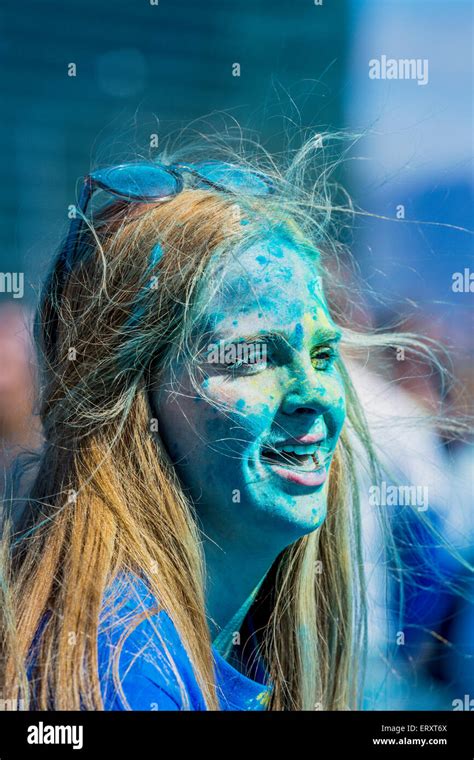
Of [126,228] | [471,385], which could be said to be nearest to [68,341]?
[126,228]

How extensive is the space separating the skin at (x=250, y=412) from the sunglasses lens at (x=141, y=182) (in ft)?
0.59

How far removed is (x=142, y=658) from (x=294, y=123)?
1.09 m

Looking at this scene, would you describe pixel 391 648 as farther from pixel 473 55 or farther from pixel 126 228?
pixel 473 55

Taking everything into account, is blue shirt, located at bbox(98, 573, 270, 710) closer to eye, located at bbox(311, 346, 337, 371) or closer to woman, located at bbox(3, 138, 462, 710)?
woman, located at bbox(3, 138, 462, 710)

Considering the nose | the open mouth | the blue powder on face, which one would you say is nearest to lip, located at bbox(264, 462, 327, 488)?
the open mouth

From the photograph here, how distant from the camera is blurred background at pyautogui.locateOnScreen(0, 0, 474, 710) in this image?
5.49 ft

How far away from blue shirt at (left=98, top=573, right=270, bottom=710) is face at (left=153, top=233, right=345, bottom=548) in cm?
20

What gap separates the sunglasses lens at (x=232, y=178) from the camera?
1491 mm

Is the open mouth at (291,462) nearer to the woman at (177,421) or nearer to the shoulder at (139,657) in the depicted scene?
the woman at (177,421)

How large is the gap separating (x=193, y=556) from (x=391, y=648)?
2.14 ft

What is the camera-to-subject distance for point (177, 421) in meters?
1.41

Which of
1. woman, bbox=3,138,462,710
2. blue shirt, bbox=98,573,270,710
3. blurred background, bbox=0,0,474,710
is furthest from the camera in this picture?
blurred background, bbox=0,0,474,710

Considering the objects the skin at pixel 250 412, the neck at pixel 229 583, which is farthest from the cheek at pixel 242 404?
the neck at pixel 229 583

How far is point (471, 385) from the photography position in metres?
1.85
